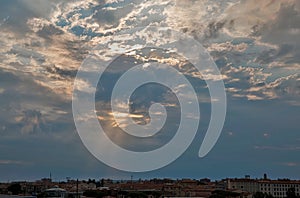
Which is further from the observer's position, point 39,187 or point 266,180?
point 39,187

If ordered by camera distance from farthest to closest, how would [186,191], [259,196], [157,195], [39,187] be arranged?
[39,187] → [186,191] → [259,196] → [157,195]

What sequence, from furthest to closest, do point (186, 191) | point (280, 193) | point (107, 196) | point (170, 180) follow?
point (170, 180) → point (280, 193) → point (186, 191) → point (107, 196)

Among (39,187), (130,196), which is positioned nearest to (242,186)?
(130,196)

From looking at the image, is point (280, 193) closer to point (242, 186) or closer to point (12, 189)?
point (242, 186)

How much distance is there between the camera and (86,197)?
5091 cm

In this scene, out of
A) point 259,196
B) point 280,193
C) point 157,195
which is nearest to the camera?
point 157,195

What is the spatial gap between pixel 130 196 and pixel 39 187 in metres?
42.4

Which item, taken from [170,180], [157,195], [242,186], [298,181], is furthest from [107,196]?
[170,180]

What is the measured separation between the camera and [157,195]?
56156 millimetres

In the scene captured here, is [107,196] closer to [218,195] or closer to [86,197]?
[86,197]

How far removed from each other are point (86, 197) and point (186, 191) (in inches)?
864

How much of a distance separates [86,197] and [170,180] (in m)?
52.4

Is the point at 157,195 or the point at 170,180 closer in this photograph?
the point at 157,195

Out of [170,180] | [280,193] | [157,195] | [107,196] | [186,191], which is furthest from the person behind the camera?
[170,180]
